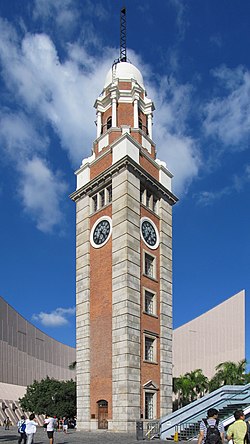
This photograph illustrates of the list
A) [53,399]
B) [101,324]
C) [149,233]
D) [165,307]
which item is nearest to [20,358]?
[53,399]

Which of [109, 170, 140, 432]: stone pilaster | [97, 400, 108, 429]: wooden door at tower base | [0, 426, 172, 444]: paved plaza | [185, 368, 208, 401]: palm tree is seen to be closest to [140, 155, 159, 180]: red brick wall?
[109, 170, 140, 432]: stone pilaster

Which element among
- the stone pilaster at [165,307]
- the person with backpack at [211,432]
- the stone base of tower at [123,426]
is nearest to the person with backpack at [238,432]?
the person with backpack at [211,432]

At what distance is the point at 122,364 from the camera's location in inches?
1171

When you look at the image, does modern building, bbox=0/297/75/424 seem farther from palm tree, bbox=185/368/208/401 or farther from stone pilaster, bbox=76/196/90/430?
stone pilaster, bbox=76/196/90/430

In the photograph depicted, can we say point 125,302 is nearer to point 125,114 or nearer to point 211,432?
point 125,114

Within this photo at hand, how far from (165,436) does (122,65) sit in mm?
27730

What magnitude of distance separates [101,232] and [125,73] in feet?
44.2

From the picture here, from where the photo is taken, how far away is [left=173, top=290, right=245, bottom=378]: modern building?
2766 inches

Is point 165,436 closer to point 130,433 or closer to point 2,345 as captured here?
point 130,433

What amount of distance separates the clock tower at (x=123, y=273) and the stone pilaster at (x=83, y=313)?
0.20 feet

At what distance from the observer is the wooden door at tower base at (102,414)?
30452 mm

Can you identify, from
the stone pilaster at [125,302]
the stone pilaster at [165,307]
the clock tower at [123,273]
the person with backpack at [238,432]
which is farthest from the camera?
the stone pilaster at [165,307]

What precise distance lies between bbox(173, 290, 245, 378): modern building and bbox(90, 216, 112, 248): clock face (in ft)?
133

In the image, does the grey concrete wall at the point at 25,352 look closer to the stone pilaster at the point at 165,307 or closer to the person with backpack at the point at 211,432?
the stone pilaster at the point at 165,307
